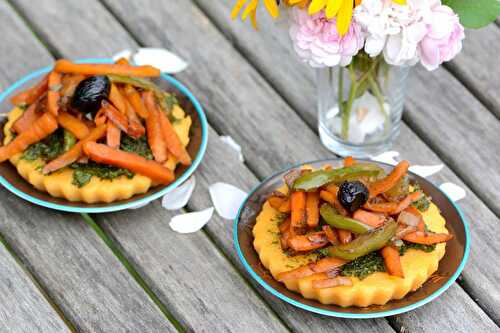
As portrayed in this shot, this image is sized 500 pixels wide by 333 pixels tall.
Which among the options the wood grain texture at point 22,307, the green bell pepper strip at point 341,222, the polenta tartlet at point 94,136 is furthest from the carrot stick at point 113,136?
the green bell pepper strip at point 341,222

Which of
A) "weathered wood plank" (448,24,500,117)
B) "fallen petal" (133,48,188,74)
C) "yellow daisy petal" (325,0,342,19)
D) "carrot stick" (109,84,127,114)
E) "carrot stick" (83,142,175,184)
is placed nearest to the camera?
"yellow daisy petal" (325,0,342,19)

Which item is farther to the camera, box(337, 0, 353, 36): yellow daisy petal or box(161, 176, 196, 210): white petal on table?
box(161, 176, 196, 210): white petal on table

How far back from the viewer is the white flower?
2.09m

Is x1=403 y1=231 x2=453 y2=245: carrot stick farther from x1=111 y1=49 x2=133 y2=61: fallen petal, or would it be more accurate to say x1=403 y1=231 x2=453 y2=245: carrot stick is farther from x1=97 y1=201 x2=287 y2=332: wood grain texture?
x1=111 y1=49 x2=133 y2=61: fallen petal

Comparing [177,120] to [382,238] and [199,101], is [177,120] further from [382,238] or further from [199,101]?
[382,238]

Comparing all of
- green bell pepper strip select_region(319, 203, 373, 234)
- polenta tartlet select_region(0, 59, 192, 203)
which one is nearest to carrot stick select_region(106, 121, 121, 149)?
polenta tartlet select_region(0, 59, 192, 203)

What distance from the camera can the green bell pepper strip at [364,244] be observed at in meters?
2.07

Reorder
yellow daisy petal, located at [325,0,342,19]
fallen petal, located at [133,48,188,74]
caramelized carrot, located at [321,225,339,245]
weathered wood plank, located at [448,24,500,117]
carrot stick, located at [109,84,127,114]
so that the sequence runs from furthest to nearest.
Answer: fallen petal, located at [133,48,188,74]
weathered wood plank, located at [448,24,500,117]
carrot stick, located at [109,84,127,114]
caramelized carrot, located at [321,225,339,245]
yellow daisy petal, located at [325,0,342,19]

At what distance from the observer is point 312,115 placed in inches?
112

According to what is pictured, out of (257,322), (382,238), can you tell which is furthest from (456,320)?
(257,322)

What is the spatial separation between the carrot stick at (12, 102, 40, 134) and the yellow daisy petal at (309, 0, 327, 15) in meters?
0.98

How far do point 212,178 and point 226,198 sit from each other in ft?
0.37

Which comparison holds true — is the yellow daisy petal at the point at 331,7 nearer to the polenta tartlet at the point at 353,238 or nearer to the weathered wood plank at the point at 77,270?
the polenta tartlet at the point at 353,238

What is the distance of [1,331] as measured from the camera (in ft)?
7.21
